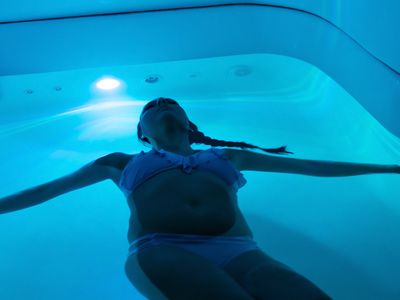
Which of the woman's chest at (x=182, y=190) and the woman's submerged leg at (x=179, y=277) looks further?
the woman's chest at (x=182, y=190)

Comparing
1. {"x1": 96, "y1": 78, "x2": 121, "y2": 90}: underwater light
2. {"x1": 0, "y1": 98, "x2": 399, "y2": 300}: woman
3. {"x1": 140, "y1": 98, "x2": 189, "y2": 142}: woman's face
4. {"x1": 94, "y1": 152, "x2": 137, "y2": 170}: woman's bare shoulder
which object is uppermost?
{"x1": 96, "y1": 78, "x2": 121, "y2": 90}: underwater light

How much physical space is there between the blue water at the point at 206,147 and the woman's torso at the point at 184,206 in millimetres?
401

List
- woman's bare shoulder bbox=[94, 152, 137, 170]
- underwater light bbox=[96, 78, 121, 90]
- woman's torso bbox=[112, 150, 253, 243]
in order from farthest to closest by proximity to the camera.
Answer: underwater light bbox=[96, 78, 121, 90], woman's bare shoulder bbox=[94, 152, 137, 170], woman's torso bbox=[112, 150, 253, 243]

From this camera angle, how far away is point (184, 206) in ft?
4.09

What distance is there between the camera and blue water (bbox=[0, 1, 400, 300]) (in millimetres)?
1614

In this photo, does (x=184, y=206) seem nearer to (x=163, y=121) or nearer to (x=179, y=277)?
(x=179, y=277)

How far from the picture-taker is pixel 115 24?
278 cm

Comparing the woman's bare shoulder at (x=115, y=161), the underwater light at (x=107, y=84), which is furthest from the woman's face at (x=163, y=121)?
the underwater light at (x=107, y=84)

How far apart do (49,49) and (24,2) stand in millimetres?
326

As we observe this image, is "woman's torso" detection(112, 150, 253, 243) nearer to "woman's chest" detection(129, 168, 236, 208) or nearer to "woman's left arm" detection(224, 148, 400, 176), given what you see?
"woman's chest" detection(129, 168, 236, 208)

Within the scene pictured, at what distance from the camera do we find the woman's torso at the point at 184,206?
122 centimetres

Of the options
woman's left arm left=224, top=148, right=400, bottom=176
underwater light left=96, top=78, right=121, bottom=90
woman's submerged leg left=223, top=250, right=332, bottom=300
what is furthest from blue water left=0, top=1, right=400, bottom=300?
woman's submerged leg left=223, top=250, right=332, bottom=300

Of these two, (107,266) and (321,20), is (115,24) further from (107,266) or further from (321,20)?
(107,266)

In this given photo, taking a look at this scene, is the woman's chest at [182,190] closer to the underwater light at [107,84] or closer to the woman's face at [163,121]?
the woman's face at [163,121]
